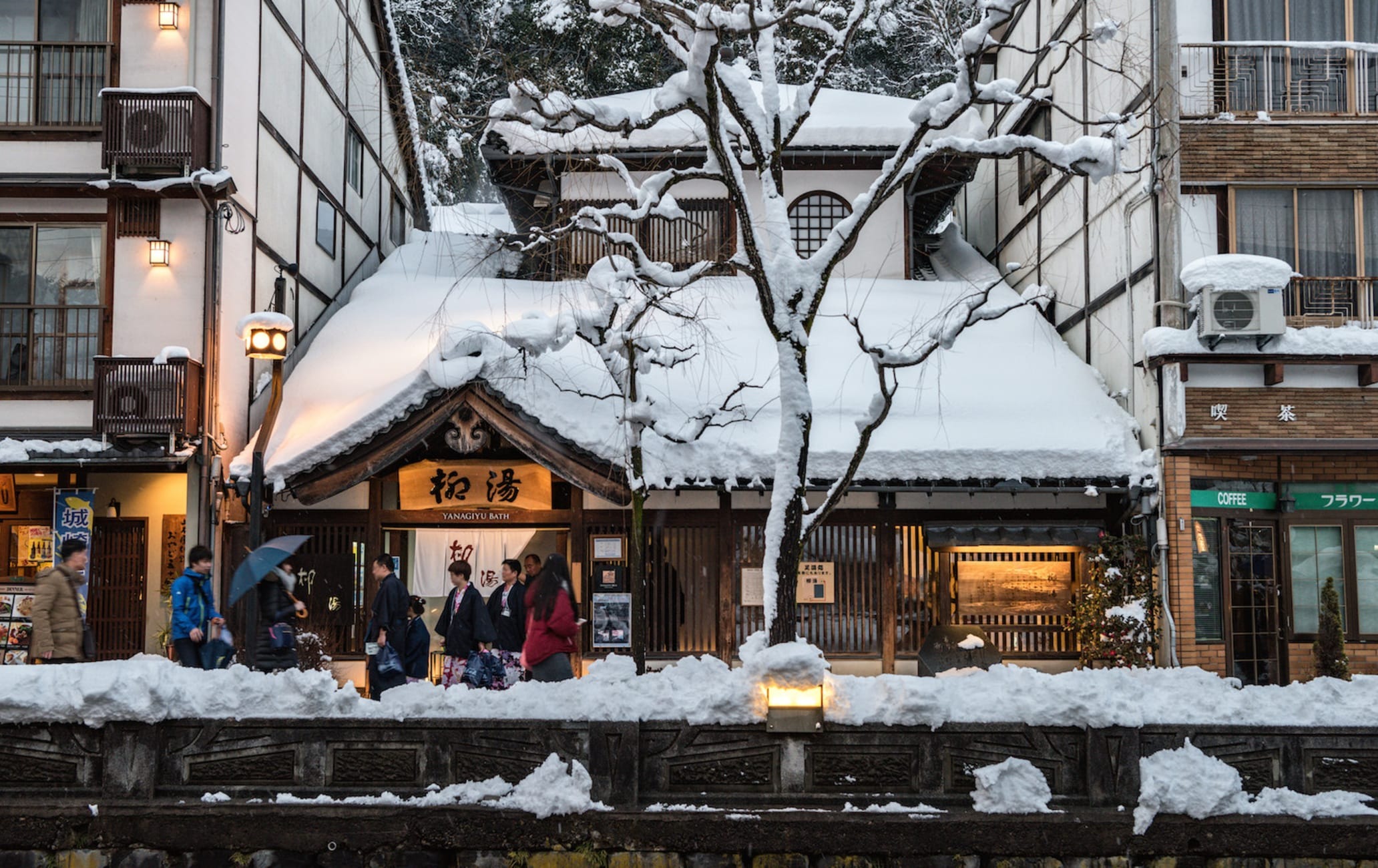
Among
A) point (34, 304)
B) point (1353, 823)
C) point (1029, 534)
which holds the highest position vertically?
point (34, 304)

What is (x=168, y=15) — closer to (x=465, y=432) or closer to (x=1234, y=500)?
(x=465, y=432)

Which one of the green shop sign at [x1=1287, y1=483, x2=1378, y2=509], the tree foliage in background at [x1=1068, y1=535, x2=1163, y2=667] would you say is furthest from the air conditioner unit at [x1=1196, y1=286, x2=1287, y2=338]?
the tree foliage in background at [x1=1068, y1=535, x2=1163, y2=667]

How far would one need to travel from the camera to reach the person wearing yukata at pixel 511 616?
39.5 ft

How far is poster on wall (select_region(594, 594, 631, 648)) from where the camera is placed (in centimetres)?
1510

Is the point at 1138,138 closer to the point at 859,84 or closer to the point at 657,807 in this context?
the point at 657,807

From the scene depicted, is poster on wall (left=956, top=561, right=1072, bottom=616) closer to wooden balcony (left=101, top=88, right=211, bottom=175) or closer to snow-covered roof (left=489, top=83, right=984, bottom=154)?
snow-covered roof (left=489, top=83, right=984, bottom=154)

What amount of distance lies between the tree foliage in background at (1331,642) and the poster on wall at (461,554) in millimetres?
10376

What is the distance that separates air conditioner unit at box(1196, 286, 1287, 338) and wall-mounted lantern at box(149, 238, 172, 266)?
1283cm

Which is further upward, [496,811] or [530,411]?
[530,411]

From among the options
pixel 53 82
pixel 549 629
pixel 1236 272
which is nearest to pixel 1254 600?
pixel 1236 272

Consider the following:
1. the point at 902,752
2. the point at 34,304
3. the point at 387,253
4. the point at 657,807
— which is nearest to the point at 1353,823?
the point at 902,752

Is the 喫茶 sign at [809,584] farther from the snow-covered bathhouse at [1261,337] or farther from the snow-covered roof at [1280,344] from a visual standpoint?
the snow-covered roof at [1280,344]

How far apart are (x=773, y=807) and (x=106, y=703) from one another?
14.8 ft

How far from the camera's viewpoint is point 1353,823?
7578 millimetres
